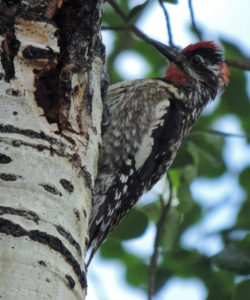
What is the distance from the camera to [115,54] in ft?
18.6

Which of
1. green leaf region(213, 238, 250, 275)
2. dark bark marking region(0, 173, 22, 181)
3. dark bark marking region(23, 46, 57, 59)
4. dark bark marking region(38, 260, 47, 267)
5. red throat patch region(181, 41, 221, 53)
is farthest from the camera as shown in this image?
red throat patch region(181, 41, 221, 53)

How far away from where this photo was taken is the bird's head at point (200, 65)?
14.6 feet

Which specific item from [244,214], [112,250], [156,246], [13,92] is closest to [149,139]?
[156,246]

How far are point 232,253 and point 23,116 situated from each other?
4.76ft

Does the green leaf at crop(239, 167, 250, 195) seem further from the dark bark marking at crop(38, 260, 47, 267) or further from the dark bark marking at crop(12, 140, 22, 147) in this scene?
the dark bark marking at crop(38, 260, 47, 267)

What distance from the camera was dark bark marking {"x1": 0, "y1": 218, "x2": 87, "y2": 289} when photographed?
1.94 metres

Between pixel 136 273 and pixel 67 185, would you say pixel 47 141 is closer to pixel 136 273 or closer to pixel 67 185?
pixel 67 185

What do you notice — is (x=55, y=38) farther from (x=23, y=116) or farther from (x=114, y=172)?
(x=114, y=172)

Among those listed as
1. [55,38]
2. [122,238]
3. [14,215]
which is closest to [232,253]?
[122,238]

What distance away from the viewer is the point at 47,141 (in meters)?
2.27

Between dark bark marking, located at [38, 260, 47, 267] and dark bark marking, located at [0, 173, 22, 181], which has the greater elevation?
dark bark marking, located at [0, 173, 22, 181]

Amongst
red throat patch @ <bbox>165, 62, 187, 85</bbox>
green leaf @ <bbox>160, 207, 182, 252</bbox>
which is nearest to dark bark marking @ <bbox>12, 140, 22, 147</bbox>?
Answer: green leaf @ <bbox>160, 207, 182, 252</bbox>

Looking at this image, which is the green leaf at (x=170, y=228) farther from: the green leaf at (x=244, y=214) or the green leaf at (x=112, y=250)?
the green leaf at (x=112, y=250)

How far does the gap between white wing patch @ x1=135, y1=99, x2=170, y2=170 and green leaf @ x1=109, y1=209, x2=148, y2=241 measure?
300mm
